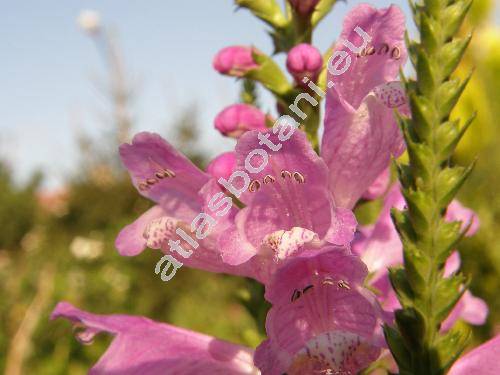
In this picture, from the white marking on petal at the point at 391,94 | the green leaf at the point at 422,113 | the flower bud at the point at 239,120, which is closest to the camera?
the green leaf at the point at 422,113

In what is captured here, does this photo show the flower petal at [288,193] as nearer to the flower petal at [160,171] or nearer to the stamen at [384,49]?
the flower petal at [160,171]

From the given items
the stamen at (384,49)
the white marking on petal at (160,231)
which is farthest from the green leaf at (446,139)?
the white marking on petal at (160,231)

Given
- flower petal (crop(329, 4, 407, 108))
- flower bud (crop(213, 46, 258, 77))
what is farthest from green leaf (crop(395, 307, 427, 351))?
flower bud (crop(213, 46, 258, 77))

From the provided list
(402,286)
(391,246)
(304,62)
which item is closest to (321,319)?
(402,286)

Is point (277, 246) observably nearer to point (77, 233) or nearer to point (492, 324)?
point (492, 324)

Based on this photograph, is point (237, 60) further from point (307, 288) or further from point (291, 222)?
point (307, 288)

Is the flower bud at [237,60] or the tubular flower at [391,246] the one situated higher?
the flower bud at [237,60]

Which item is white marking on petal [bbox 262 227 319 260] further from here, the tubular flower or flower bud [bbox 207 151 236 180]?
the tubular flower

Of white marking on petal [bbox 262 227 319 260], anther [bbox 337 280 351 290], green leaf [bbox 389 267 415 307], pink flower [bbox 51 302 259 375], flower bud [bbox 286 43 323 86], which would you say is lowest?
pink flower [bbox 51 302 259 375]
